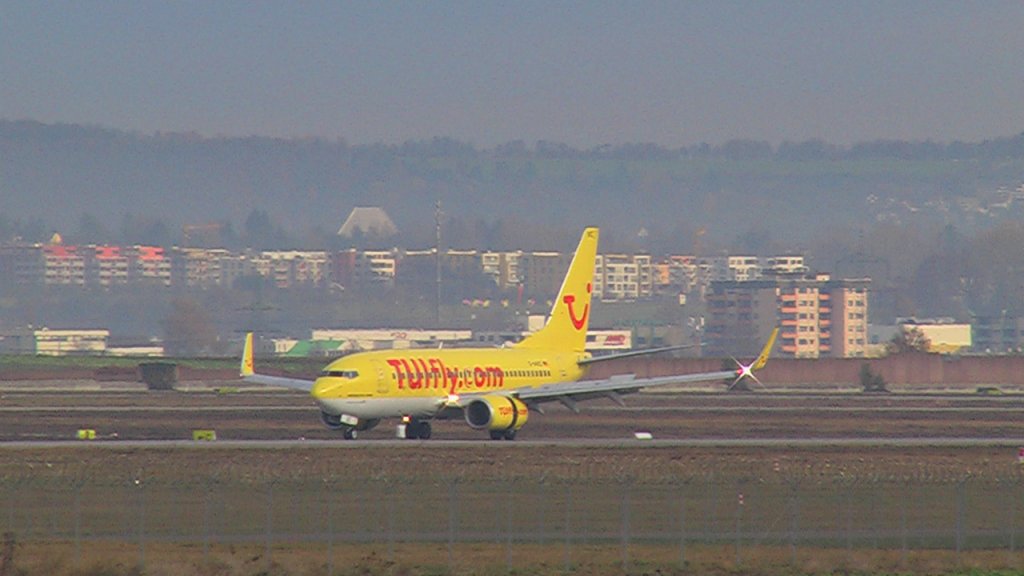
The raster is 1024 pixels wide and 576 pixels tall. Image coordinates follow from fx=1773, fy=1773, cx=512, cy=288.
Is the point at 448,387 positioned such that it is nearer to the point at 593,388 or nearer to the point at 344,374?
the point at 344,374

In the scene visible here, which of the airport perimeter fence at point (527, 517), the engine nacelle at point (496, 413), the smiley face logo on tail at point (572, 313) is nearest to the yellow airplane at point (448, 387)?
the engine nacelle at point (496, 413)

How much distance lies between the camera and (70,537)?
46.5m

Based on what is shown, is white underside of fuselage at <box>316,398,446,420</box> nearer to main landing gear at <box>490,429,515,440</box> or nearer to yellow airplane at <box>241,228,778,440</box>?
yellow airplane at <box>241,228,778,440</box>

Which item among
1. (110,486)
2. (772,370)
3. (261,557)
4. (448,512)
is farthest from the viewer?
(772,370)

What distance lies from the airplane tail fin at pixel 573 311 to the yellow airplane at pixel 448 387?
297cm

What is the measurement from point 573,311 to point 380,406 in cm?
1614

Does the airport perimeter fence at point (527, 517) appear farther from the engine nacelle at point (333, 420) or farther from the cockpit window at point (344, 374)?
the engine nacelle at point (333, 420)

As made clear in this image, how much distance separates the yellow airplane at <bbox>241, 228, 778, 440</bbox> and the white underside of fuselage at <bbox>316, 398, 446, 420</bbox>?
0.04 meters

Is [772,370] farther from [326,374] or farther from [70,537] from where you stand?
[70,537]

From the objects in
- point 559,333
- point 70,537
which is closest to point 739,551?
point 70,537

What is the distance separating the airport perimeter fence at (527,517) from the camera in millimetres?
45688

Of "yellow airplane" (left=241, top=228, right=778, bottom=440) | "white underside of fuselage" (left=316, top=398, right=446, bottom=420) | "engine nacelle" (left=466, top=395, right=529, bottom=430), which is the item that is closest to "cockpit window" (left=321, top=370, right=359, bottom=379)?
"yellow airplane" (left=241, top=228, right=778, bottom=440)

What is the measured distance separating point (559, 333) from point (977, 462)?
26460 millimetres

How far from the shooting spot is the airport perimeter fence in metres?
45.7
